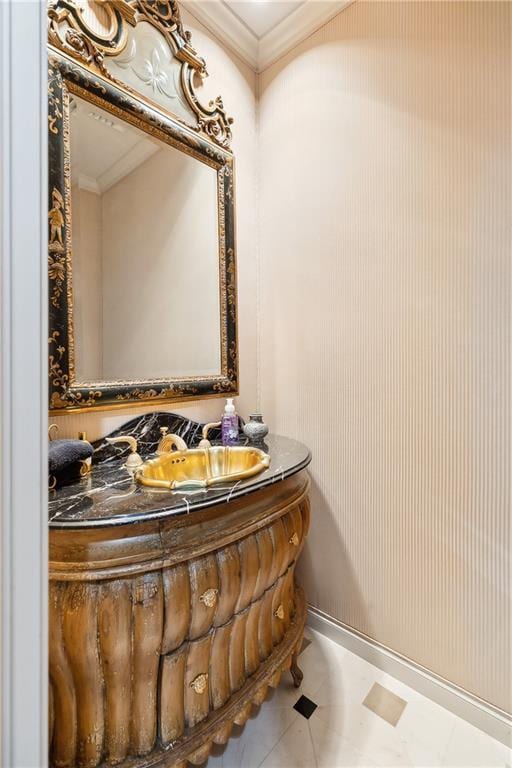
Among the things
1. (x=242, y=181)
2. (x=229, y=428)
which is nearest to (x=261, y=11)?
(x=242, y=181)

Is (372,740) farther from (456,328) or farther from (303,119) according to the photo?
(303,119)

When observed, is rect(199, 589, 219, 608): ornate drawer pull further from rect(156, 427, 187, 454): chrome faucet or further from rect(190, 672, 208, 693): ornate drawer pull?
rect(156, 427, 187, 454): chrome faucet

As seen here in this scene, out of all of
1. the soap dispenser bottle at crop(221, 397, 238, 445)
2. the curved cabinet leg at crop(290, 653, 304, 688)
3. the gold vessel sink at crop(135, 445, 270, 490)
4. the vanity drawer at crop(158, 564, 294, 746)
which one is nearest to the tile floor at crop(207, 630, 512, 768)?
the curved cabinet leg at crop(290, 653, 304, 688)

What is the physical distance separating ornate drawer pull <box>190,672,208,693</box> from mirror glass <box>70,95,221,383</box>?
36.6 inches

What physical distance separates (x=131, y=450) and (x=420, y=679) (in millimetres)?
1363

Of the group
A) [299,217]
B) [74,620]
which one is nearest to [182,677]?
[74,620]

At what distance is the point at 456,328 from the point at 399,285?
0.26m

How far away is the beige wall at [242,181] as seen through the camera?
1.46 metres

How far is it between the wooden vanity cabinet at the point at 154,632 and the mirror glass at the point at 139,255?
24.5 inches

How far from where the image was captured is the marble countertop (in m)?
0.73

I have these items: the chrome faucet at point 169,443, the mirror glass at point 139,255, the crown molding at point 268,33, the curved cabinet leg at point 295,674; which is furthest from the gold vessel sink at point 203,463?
the crown molding at point 268,33

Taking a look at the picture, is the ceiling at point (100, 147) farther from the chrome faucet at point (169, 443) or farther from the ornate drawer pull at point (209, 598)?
the ornate drawer pull at point (209, 598)

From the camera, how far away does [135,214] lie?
1243 mm

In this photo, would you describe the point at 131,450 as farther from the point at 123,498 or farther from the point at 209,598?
the point at 209,598
